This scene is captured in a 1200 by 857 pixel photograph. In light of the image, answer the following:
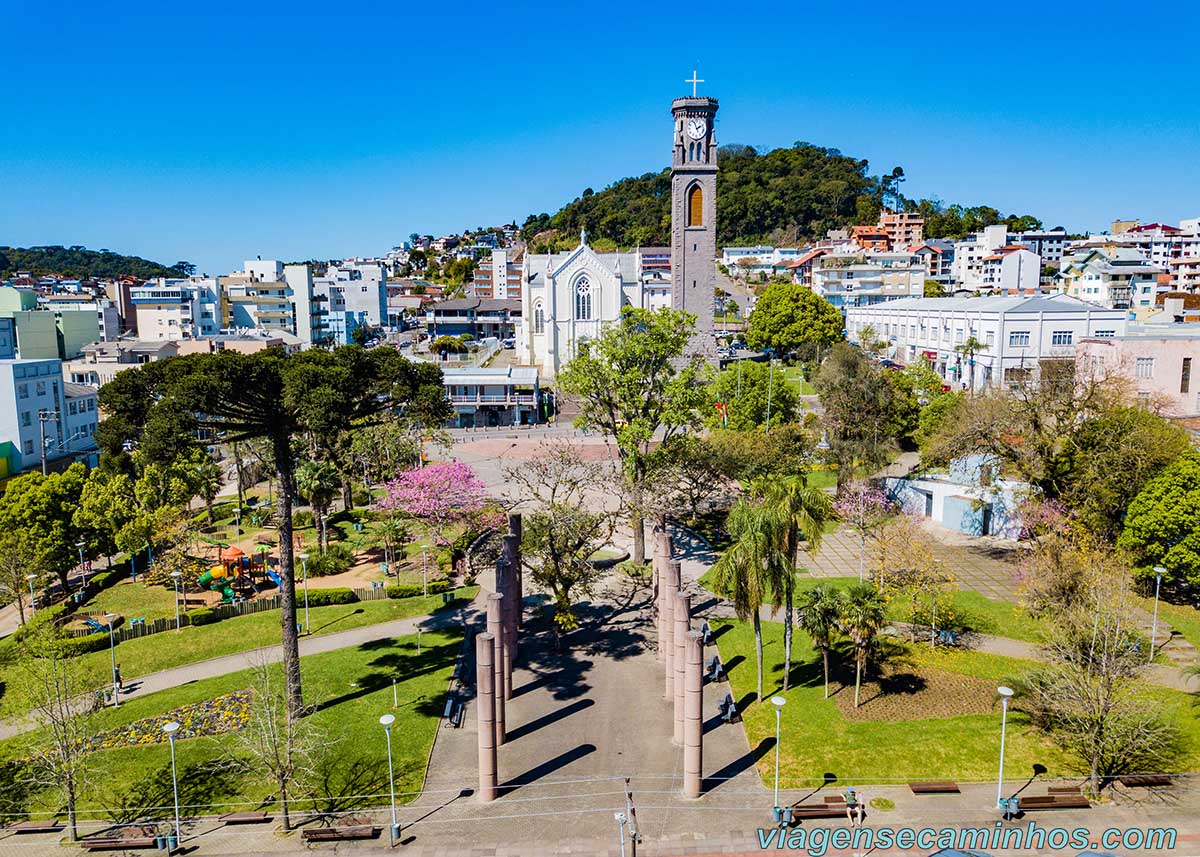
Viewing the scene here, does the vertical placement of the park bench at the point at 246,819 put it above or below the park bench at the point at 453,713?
below

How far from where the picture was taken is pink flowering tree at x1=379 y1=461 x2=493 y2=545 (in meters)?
38.6

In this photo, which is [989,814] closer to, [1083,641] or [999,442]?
[1083,641]

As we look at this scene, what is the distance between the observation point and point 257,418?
929 inches

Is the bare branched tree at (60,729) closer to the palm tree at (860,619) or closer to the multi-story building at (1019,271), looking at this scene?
Answer: the palm tree at (860,619)

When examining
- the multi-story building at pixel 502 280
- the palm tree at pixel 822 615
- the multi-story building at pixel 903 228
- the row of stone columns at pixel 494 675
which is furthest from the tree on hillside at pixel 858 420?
the multi-story building at pixel 903 228

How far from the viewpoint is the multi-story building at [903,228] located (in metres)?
155

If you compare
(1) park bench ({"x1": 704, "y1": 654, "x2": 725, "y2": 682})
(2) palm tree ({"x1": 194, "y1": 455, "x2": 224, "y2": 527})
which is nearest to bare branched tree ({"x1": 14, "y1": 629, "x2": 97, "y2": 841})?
(1) park bench ({"x1": 704, "y1": 654, "x2": 725, "y2": 682})

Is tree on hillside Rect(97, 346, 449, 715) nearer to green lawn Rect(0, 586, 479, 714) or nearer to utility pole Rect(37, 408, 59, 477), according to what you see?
green lawn Rect(0, 586, 479, 714)

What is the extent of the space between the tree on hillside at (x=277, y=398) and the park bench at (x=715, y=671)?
40.5 feet

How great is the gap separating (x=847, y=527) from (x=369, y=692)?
26.5 metres

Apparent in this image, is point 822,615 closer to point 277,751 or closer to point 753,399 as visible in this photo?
point 277,751

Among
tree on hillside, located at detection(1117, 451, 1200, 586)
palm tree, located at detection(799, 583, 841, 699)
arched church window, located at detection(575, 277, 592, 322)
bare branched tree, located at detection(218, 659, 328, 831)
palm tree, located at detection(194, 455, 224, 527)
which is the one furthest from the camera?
arched church window, located at detection(575, 277, 592, 322)

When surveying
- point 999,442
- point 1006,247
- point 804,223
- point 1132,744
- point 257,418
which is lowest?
point 1132,744

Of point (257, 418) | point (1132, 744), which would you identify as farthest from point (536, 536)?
point (1132, 744)
